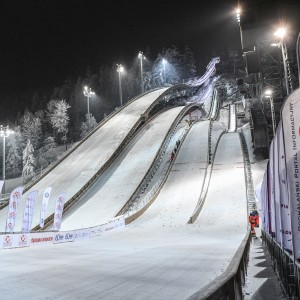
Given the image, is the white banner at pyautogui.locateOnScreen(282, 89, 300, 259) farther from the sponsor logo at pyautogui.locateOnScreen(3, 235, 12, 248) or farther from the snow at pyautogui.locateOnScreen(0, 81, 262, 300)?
the sponsor logo at pyautogui.locateOnScreen(3, 235, 12, 248)

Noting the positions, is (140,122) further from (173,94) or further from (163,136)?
(173,94)

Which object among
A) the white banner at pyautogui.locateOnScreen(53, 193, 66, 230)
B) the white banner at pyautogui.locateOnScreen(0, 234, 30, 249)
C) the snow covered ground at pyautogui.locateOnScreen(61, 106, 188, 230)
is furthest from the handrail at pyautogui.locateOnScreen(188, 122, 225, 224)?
the white banner at pyautogui.locateOnScreen(0, 234, 30, 249)

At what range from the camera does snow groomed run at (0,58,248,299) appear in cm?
654

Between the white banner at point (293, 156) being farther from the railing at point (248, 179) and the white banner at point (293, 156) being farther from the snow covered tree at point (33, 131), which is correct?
the snow covered tree at point (33, 131)

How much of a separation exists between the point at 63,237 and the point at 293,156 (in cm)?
1373

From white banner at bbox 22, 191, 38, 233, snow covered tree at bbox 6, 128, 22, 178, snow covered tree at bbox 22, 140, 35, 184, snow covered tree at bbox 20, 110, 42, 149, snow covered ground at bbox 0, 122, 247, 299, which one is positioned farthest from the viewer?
snow covered tree at bbox 20, 110, 42, 149

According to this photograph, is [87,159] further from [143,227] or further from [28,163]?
[28,163]

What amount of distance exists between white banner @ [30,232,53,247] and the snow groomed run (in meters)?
0.04

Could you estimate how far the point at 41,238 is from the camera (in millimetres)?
15477

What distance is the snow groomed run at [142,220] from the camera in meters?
6.54

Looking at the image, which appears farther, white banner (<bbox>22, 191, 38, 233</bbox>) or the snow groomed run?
white banner (<bbox>22, 191, 38, 233</bbox>)

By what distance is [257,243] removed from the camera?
15.4 metres

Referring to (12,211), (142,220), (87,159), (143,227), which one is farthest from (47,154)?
(12,211)

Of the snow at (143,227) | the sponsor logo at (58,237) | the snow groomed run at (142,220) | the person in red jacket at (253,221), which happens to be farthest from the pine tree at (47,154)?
the person in red jacket at (253,221)
